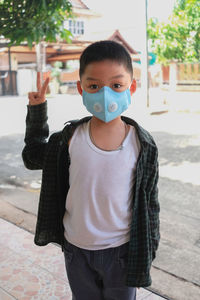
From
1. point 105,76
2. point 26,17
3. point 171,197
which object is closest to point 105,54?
point 105,76

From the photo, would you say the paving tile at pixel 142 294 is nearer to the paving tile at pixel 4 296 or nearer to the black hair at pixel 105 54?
the paving tile at pixel 4 296

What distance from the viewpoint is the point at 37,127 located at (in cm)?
144

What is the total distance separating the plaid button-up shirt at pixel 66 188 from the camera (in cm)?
133

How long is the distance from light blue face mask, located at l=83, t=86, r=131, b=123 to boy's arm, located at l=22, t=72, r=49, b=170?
0.65ft

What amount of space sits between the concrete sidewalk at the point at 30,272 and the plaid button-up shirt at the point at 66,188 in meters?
0.92

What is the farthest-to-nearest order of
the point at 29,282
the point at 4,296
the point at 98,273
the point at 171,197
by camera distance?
the point at 171,197, the point at 29,282, the point at 4,296, the point at 98,273

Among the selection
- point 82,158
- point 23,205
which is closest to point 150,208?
point 82,158

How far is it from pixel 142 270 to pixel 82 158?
44 cm

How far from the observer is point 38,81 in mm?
1464

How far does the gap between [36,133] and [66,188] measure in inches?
9.3

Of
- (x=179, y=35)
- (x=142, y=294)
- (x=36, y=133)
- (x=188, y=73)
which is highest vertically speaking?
(x=179, y=35)

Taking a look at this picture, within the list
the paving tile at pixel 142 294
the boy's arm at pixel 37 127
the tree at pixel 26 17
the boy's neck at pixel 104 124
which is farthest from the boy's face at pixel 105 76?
the tree at pixel 26 17

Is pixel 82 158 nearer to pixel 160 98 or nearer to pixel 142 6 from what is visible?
pixel 142 6

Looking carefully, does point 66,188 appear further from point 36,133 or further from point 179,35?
point 179,35
